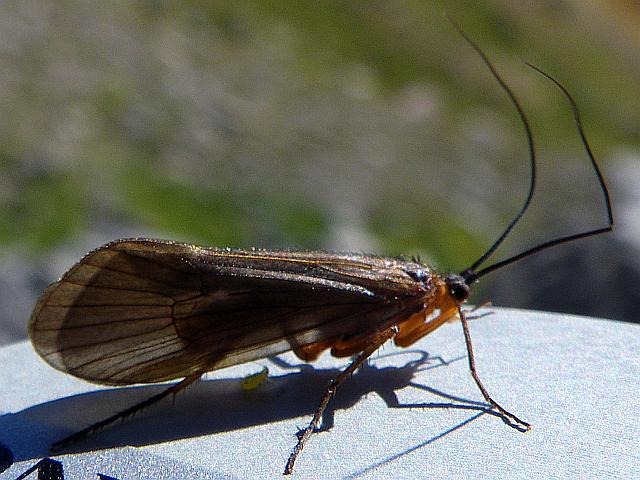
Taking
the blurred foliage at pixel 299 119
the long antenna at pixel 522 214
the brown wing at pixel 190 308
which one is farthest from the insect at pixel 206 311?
the blurred foliage at pixel 299 119

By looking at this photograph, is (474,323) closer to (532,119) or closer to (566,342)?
(566,342)

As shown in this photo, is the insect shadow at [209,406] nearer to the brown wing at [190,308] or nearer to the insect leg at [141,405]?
the insect leg at [141,405]

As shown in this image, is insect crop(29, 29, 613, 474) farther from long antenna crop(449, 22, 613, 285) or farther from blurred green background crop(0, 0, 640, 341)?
blurred green background crop(0, 0, 640, 341)

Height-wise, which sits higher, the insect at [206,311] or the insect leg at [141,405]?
the insect at [206,311]

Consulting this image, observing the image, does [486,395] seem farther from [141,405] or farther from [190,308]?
[141,405]

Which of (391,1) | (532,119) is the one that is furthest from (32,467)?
(391,1)

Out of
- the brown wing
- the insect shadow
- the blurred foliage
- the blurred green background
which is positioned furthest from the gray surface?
the blurred foliage

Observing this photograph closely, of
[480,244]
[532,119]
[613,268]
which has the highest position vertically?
[532,119]
